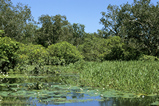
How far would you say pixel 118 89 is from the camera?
1067cm

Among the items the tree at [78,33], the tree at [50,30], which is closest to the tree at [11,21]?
the tree at [50,30]

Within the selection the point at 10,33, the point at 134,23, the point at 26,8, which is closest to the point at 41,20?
the point at 26,8

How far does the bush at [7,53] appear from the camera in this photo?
19.7 metres

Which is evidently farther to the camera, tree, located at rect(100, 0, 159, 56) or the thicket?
tree, located at rect(100, 0, 159, 56)

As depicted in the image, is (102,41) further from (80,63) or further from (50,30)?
(80,63)

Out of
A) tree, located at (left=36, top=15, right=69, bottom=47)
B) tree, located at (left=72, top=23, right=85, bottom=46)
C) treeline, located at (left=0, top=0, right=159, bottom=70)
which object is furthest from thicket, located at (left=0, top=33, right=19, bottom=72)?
tree, located at (left=72, top=23, right=85, bottom=46)

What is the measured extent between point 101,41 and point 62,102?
43.7m

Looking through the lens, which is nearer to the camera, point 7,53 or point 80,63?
point 7,53

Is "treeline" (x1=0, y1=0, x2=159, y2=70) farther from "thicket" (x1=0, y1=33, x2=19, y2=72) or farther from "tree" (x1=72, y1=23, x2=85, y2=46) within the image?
"tree" (x1=72, y1=23, x2=85, y2=46)

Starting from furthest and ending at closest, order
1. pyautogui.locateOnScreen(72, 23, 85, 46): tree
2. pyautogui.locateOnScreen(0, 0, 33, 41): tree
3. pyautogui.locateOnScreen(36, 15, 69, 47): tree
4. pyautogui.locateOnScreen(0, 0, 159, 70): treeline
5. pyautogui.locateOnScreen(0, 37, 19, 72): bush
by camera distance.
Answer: pyautogui.locateOnScreen(72, 23, 85, 46): tree < pyautogui.locateOnScreen(36, 15, 69, 47): tree < pyautogui.locateOnScreen(0, 0, 33, 41): tree < pyautogui.locateOnScreen(0, 0, 159, 70): treeline < pyautogui.locateOnScreen(0, 37, 19, 72): bush

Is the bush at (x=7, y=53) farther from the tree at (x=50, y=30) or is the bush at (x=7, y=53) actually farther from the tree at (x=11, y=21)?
the tree at (x=50, y=30)

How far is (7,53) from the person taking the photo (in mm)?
20594

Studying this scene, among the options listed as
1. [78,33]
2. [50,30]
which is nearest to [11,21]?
[50,30]

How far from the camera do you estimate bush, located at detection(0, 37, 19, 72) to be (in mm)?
19717
